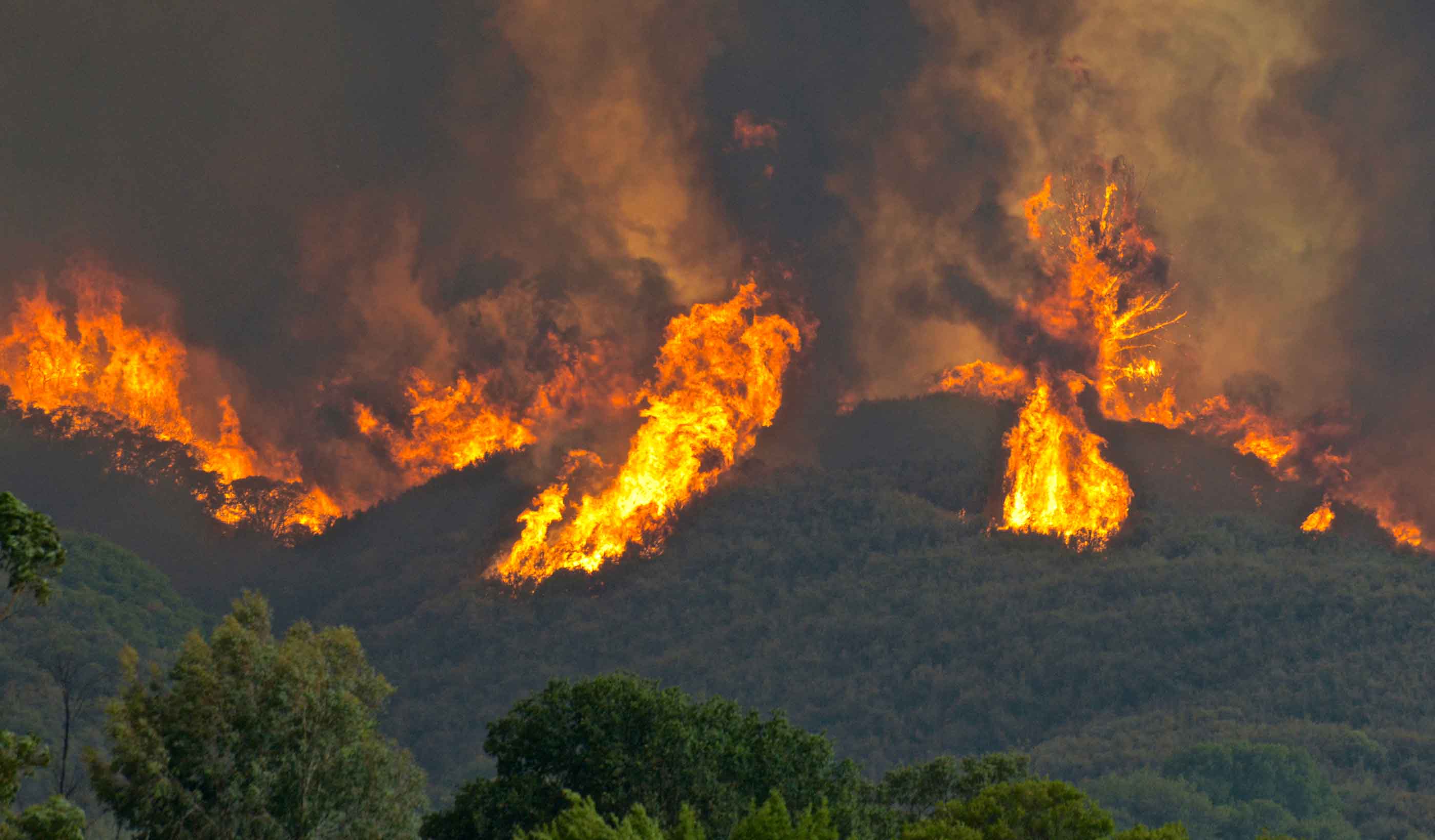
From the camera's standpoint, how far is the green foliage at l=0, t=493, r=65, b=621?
5372cm

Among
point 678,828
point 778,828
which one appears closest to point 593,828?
point 678,828

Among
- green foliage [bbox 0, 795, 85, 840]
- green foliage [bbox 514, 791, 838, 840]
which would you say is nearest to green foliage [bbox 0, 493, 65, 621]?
green foliage [bbox 0, 795, 85, 840]

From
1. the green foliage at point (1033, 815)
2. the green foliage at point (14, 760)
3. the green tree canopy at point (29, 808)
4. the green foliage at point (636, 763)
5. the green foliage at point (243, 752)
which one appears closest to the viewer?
the green foliage at point (14, 760)

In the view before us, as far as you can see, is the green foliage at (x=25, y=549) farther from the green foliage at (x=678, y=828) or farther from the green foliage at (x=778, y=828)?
the green foliage at (x=778, y=828)

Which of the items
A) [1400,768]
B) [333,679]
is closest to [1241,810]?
[1400,768]

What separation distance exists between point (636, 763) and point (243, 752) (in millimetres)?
18276

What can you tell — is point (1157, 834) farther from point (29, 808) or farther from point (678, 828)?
point (29, 808)

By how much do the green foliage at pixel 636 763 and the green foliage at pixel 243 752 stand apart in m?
6.93

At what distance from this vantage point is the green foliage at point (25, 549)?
53719mm

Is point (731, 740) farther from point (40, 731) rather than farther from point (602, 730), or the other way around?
point (40, 731)

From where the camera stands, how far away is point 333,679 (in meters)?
86.9

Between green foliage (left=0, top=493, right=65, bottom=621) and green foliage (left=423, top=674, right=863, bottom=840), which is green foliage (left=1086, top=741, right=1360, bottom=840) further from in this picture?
green foliage (left=0, top=493, right=65, bottom=621)

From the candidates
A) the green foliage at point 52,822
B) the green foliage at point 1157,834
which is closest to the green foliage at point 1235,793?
the green foliage at point 1157,834

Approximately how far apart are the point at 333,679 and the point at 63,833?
1283 inches
